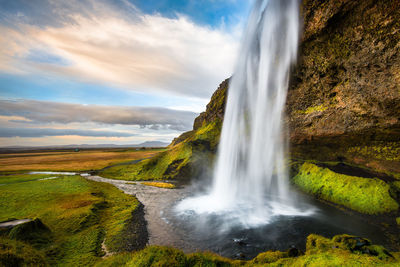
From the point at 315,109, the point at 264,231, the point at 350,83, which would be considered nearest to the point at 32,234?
the point at 264,231

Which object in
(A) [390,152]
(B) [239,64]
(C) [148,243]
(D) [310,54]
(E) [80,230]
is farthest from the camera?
(B) [239,64]

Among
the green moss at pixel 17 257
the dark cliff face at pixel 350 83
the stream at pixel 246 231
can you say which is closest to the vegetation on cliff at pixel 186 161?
the stream at pixel 246 231

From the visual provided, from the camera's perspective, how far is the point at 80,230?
14.5 metres

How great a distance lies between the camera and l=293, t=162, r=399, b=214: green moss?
19047 millimetres

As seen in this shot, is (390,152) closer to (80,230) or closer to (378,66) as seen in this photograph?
(378,66)

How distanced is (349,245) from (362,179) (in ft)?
63.8

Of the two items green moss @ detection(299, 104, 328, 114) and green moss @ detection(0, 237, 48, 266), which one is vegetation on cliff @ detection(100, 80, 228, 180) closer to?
green moss @ detection(299, 104, 328, 114)

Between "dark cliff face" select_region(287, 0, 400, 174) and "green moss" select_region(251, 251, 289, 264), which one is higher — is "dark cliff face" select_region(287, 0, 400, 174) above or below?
above

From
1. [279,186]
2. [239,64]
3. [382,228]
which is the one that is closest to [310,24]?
[239,64]

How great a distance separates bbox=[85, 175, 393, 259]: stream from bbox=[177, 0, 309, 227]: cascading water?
2.19 metres

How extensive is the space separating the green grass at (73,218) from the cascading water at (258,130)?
8.51m

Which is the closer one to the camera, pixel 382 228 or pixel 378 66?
pixel 382 228

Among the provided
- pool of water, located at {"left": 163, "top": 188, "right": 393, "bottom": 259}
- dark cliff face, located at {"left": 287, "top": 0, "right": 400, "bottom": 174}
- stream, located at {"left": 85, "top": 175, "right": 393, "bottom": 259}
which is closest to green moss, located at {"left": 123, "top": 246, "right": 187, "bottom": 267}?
stream, located at {"left": 85, "top": 175, "right": 393, "bottom": 259}

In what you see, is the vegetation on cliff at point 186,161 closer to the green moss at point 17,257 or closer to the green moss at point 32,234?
the green moss at point 32,234
